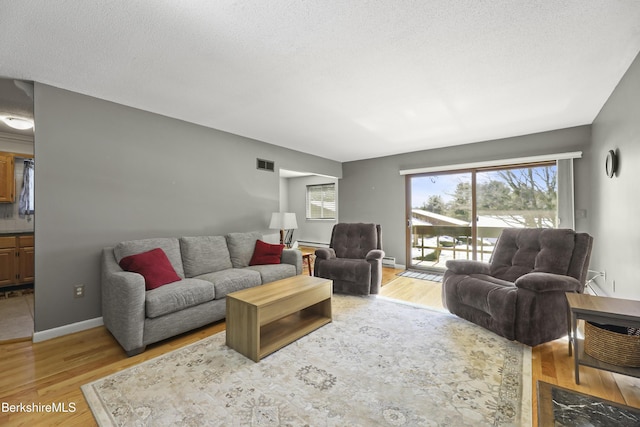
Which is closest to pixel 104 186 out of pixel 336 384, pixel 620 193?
pixel 336 384

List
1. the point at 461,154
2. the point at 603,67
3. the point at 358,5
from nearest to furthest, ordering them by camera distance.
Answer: the point at 358,5 < the point at 603,67 < the point at 461,154

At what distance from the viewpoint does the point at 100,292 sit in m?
2.84

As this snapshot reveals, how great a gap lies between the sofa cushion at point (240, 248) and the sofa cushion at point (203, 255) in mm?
93

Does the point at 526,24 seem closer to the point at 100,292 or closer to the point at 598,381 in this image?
the point at 598,381

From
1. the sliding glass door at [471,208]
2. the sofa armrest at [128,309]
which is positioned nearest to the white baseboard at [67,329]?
the sofa armrest at [128,309]

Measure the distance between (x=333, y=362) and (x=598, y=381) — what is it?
1814mm

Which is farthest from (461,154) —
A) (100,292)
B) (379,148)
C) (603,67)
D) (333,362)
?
(100,292)

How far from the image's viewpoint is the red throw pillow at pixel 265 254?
3.70 metres

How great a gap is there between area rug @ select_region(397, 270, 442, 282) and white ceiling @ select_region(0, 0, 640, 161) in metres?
2.67

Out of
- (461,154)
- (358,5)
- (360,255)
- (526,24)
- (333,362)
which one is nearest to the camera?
Answer: (358,5)

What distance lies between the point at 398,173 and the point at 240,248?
11.7 ft

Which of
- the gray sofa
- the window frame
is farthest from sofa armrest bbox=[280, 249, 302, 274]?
the window frame

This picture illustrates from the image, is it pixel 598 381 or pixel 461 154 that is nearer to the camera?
pixel 598 381

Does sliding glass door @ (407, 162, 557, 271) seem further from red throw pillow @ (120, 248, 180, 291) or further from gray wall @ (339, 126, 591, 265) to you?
red throw pillow @ (120, 248, 180, 291)
